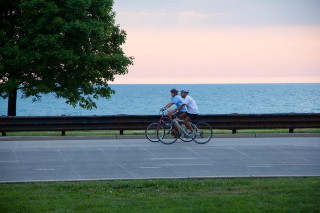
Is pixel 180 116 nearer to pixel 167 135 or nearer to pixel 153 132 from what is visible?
pixel 167 135

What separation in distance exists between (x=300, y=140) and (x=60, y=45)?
14.1 meters

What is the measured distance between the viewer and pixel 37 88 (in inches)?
1281

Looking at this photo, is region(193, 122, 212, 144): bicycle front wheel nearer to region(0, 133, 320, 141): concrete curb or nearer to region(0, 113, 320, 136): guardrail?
region(0, 133, 320, 141): concrete curb

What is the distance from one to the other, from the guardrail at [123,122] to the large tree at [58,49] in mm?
8095

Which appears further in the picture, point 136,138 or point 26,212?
point 136,138

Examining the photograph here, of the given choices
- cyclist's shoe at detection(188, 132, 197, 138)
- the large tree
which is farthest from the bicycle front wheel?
the large tree

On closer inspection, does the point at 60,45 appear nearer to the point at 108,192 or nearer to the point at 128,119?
the point at 128,119

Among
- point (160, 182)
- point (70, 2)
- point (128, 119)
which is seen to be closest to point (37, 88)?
point (70, 2)

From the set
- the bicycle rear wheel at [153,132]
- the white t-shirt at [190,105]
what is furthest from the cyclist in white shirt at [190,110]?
the bicycle rear wheel at [153,132]

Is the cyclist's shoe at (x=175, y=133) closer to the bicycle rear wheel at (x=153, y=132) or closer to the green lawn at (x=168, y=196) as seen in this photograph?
the bicycle rear wheel at (x=153, y=132)

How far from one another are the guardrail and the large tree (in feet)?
26.6

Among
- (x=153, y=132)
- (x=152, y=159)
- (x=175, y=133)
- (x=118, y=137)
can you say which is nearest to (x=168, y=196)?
(x=152, y=159)

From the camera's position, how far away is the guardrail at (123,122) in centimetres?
2181

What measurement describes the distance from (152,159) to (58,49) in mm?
15900
